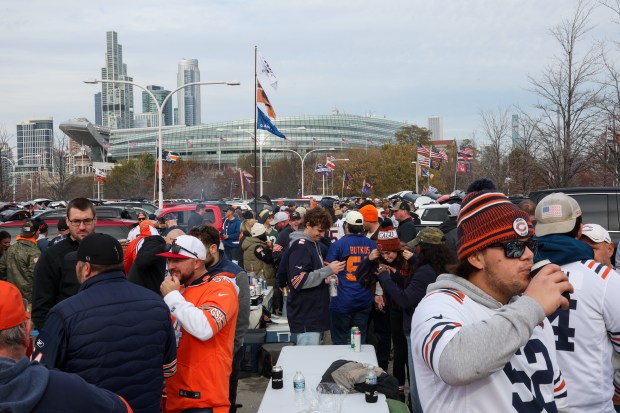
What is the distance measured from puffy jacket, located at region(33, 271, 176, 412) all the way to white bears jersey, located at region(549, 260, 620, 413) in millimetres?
2243

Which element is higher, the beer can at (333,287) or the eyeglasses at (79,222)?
the eyeglasses at (79,222)

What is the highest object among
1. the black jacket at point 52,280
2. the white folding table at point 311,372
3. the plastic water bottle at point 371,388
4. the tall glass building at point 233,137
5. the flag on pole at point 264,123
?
the tall glass building at point 233,137

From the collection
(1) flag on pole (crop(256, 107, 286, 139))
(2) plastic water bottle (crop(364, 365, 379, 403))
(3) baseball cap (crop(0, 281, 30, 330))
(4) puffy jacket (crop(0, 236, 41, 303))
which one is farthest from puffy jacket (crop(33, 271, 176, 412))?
(1) flag on pole (crop(256, 107, 286, 139))

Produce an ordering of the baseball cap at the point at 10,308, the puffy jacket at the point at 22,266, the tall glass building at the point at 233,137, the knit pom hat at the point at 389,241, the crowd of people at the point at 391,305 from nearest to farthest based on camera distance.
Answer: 1. the crowd of people at the point at 391,305
2. the baseball cap at the point at 10,308
3. the knit pom hat at the point at 389,241
4. the puffy jacket at the point at 22,266
5. the tall glass building at the point at 233,137

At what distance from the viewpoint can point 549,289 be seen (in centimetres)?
200

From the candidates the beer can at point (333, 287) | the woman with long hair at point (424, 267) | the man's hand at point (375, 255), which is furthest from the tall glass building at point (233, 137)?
the woman with long hair at point (424, 267)

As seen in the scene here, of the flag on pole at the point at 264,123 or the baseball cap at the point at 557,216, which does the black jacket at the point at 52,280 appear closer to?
the baseball cap at the point at 557,216

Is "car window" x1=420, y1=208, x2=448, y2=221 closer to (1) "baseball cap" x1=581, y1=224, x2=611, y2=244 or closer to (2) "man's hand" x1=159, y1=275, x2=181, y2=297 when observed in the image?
(1) "baseball cap" x1=581, y1=224, x2=611, y2=244

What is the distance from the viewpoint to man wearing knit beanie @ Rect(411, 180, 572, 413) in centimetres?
189

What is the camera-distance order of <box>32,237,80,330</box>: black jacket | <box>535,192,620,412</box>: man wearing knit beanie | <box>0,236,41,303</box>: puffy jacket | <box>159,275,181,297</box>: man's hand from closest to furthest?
<box>535,192,620,412</box>: man wearing knit beanie < <box>159,275,181,297</box>: man's hand < <box>32,237,80,330</box>: black jacket < <box>0,236,41,303</box>: puffy jacket

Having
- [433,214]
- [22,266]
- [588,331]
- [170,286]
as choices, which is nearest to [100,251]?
[170,286]

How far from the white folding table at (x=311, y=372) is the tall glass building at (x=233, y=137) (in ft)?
430

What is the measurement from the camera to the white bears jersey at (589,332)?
3.19m

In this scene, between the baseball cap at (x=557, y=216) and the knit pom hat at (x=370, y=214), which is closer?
the baseball cap at (x=557, y=216)
